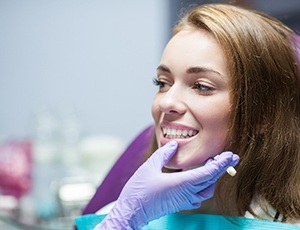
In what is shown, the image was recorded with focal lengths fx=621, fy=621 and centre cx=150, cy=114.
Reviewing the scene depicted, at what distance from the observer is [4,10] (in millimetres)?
2879

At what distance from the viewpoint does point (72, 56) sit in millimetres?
2912

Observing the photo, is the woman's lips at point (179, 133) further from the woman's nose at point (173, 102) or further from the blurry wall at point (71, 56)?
the blurry wall at point (71, 56)

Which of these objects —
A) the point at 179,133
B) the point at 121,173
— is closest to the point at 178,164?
the point at 179,133

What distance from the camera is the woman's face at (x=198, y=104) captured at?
1.20 meters

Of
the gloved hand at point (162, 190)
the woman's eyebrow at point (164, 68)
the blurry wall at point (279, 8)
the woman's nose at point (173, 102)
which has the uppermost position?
the blurry wall at point (279, 8)

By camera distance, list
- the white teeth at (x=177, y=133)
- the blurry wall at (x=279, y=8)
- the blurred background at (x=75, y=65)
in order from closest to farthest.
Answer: the white teeth at (x=177, y=133) → the blurry wall at (x=279, y=8) → the blurred background at (x=75, y=65)

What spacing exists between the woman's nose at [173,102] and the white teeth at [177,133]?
0.12 feet

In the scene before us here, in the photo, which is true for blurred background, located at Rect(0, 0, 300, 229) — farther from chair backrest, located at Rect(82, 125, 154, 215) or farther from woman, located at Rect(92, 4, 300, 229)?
woman, located at Rect(92, 4, 300, 229)

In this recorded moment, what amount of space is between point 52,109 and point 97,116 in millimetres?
214

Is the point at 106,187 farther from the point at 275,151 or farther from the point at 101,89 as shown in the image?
the point at 101,89

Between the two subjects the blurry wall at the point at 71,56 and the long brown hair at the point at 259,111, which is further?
the blurry wall at the point at 71,56

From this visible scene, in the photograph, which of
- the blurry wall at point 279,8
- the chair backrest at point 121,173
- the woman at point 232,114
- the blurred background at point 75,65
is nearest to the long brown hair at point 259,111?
the woman at point 232,114

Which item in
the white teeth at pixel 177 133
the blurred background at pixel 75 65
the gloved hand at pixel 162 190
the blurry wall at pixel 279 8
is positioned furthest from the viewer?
the blurred background at pixel 75 65

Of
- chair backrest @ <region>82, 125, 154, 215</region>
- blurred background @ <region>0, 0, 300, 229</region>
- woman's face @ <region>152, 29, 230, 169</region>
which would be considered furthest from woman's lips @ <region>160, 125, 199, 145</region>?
blurred background @ <region>0, 0, 300, 229</region>
